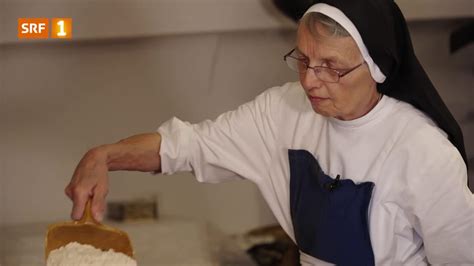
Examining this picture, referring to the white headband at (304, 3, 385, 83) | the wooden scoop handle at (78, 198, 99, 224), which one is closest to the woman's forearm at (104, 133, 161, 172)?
the wooden scoop handle at (78, 198, 99, 224)

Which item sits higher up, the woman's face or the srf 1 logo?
the srf 1 logo

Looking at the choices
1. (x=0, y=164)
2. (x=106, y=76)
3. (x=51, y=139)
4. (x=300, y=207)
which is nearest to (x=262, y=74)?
(x=106, y=76)

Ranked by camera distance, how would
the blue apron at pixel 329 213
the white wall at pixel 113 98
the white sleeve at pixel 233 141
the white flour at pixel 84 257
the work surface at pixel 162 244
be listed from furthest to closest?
the white wall at pixel 113 98 → the work surface at pixel 162 244 → the white sleeve at pixel 233 141 → the blue apron at pixel 329 213 → the white flour at pixel 84 257

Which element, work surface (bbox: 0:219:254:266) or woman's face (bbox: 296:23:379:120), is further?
work surface (bbox: 0:219:254:266)

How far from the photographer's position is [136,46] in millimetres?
2764

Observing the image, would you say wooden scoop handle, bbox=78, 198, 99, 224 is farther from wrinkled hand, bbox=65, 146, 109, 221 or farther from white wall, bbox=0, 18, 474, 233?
white wall, bbox=0, 18, 474, 233

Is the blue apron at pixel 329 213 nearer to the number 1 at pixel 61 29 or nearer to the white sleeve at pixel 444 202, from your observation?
the white sleeve at pixel 444 202

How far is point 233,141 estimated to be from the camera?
1.87 m

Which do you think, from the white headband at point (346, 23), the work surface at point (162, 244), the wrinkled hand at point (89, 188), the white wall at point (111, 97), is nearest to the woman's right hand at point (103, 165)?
the wrinkled hand at point (89, 188)

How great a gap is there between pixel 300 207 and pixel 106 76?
1192 millimetres


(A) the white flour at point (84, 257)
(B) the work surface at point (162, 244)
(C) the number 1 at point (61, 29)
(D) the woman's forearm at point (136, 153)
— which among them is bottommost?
(B) the work surface at point (162, 244)

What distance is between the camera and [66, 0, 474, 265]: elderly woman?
1609 mm

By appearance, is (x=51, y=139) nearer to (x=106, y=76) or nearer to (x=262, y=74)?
(x=106, y=76)

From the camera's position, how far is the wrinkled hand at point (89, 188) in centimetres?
159
